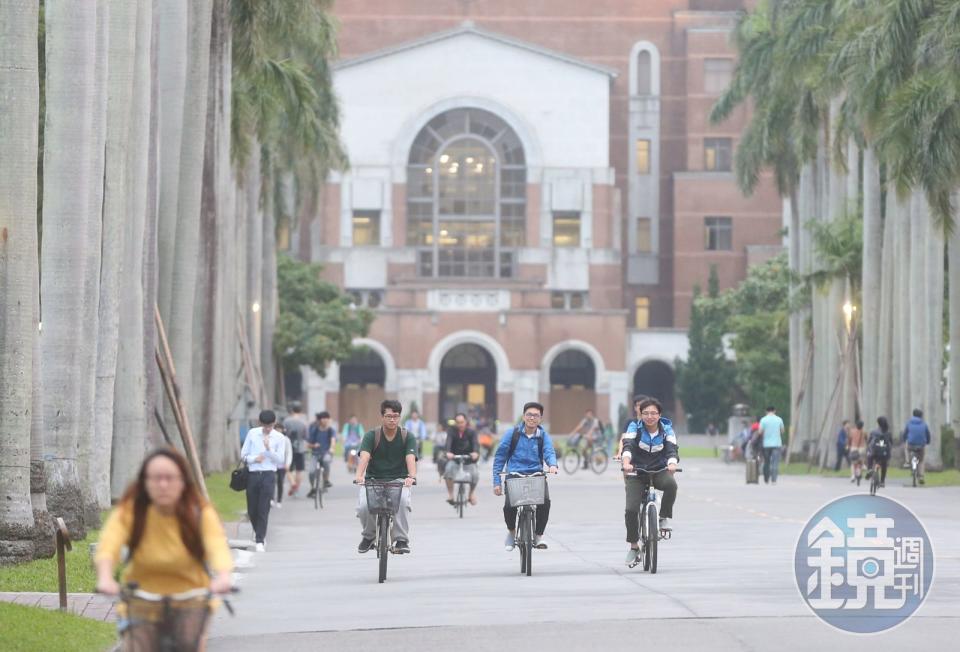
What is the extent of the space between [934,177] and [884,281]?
34.5 feet

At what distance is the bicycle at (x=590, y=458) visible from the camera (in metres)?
55.7

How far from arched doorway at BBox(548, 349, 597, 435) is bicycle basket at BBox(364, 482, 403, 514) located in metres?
78.7

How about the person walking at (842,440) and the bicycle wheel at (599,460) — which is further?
the bicycle wheel at (599,460)

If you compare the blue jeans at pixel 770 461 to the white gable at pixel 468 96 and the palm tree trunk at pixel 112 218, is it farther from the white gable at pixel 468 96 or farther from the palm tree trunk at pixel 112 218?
the white gable at pixel 468 96

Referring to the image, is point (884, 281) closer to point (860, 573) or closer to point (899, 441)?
point (899, 441)

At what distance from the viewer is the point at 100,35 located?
2223 cm

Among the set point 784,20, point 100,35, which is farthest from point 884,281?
point 100,35

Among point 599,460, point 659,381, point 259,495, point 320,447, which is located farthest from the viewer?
point 659,381

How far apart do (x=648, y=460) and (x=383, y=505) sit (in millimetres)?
2626

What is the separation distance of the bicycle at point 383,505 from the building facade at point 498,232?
240 ft

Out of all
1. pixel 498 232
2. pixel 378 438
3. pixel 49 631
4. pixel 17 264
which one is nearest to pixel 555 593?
pixel 378 438

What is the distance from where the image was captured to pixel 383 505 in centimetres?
1827

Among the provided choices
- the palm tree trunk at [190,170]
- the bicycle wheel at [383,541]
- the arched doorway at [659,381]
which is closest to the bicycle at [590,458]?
the palm tree trunk at [190,170]

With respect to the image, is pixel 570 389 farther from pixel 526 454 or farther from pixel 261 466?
pixel 526 454
